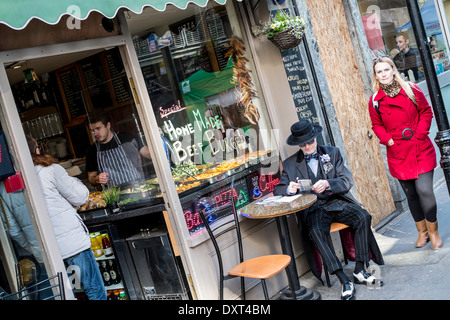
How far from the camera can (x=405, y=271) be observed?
5359 mm

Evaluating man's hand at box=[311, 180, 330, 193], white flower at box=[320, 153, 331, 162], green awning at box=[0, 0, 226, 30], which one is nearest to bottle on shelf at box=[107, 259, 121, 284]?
man's hand at box=[311, 180, 330, 193]

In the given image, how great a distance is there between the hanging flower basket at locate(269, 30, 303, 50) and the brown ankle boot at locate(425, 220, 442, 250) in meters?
2.36

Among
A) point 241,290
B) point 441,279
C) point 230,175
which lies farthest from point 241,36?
point 441,279

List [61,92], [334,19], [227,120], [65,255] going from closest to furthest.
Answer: [65,255], [227,120], [334,19], [61,92]

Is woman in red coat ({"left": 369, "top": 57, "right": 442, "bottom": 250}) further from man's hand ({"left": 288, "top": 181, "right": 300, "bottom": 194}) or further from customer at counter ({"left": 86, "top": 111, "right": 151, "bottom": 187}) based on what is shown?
customer at counter ({"left": 86, "top": 111, "right": 151, "bottom": 187})

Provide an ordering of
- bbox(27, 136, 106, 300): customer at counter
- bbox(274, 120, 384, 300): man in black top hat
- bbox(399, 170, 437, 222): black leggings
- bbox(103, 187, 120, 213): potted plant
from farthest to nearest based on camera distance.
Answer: bbox(103, 187, 120, 213): potted plant → bbox(399, 170, 437, 222): black leggings → bbox(274, 120, 384, 300): man in black top hat → bbox(27, 136, 106, 300): customer at counter

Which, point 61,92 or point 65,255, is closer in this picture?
point 65,255

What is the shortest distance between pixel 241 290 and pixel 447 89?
6.10m

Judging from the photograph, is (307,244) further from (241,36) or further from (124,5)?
(124,5)

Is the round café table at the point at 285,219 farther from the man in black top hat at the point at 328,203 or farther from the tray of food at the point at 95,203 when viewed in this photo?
the tray of food at the point at 95,203

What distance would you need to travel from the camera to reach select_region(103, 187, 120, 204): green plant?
5.82 metres

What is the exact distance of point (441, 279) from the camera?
4922mm

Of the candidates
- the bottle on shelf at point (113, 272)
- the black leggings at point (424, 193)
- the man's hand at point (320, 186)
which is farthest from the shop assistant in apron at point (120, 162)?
the black leggings at point (424, 193)
